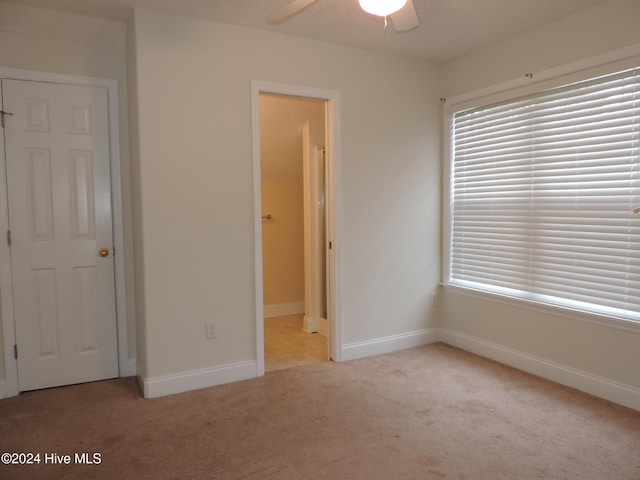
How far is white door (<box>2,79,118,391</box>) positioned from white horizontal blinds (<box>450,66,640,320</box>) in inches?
110

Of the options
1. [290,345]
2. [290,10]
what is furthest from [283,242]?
[290,10]

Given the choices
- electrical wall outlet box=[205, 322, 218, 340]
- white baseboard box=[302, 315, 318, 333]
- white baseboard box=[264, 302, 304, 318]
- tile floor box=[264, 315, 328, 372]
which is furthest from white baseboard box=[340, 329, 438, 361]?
white baseboard box=[264, 302, 304, 318]

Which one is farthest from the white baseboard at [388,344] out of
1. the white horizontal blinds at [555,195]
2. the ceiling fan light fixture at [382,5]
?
the ceiling fan light fixture at [382,5]

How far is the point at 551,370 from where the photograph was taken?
2.95 meters

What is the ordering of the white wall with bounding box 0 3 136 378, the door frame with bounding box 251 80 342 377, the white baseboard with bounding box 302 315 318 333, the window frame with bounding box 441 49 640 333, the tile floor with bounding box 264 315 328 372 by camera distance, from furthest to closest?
the white baseboard with bounding box 302 315 318 333 → the tile floor with bounding box 264 315 328 372 → the door frame with bounding box 251 80 342 377 → the white wall with bounding box 0 3 136 378 → the window frame with bounding box 441 49 640 333

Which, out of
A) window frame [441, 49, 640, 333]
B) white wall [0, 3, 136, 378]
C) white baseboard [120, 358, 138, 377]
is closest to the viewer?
window frame [441, 49, 640, 333]

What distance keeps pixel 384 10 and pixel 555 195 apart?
1979 millimetres

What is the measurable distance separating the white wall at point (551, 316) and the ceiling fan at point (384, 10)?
4.69ft

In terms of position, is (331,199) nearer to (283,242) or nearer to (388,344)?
(388,344)

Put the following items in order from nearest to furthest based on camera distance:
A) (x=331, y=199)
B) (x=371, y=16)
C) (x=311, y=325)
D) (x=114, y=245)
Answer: (x=371, y=16), (x=114, y=245), (x=331, y=199), (x=311, y=325)

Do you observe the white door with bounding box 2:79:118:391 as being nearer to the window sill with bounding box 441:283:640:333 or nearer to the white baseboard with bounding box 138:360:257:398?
the white baseboard with bounding box 138:360:257:398

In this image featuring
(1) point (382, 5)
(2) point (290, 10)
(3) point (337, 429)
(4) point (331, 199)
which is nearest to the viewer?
(1) point (382, 5)

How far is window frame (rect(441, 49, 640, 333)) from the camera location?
8.40 feet

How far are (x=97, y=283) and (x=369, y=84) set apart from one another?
251 centimetres
